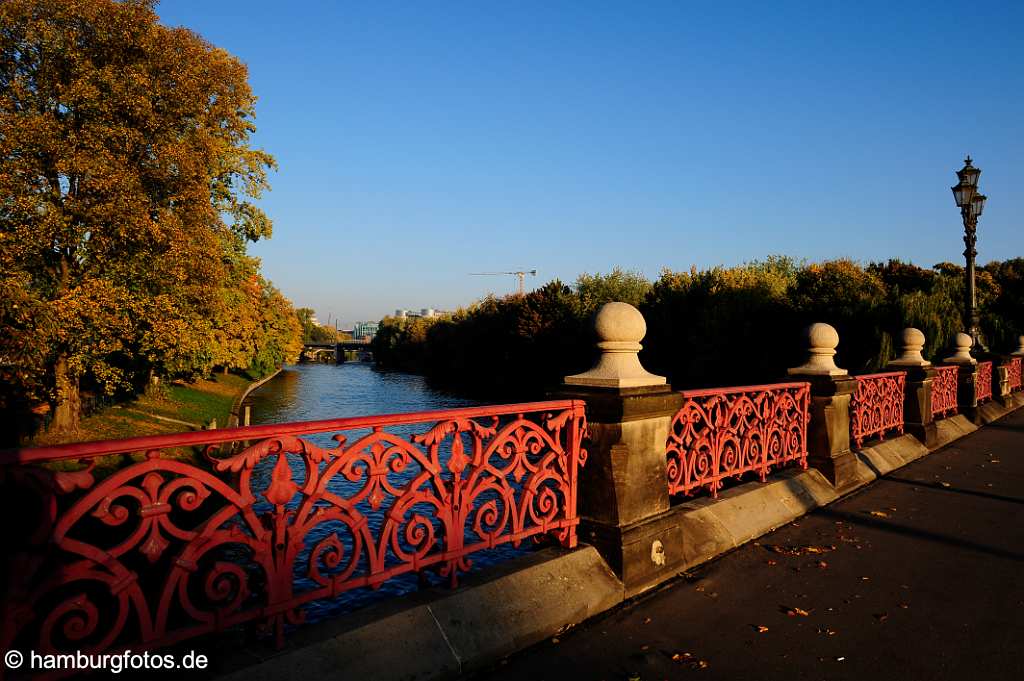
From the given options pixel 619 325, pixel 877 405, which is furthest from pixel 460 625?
pixel 877 405

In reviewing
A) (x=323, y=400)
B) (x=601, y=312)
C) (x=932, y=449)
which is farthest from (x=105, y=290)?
(x=323, y=400)

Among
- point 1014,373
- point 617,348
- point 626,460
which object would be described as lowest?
point 1014,373

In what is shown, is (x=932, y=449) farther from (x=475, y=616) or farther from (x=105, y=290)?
(x=105, y=290)

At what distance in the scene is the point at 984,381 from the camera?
48.6 feet

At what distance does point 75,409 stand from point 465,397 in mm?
35532

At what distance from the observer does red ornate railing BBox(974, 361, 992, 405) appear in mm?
14152

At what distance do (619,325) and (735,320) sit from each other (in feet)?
99.3

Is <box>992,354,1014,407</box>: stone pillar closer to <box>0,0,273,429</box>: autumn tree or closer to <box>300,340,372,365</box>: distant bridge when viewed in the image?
<box>0,0,273,429</box>: autumn tree

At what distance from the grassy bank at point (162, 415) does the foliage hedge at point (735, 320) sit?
15.7 metres

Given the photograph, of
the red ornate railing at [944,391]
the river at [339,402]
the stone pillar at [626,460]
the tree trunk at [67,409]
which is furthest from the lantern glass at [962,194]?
the river at [339,402]

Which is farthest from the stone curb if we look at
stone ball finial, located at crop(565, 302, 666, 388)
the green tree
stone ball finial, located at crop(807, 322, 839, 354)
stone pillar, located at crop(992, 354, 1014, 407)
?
the green tree

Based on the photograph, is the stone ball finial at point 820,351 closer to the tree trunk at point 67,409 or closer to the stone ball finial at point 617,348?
the stone ball finial at point 617,348

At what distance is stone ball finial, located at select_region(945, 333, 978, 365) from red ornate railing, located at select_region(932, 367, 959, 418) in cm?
36

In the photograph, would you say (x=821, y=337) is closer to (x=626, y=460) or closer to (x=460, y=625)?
(x=626, y=460)
